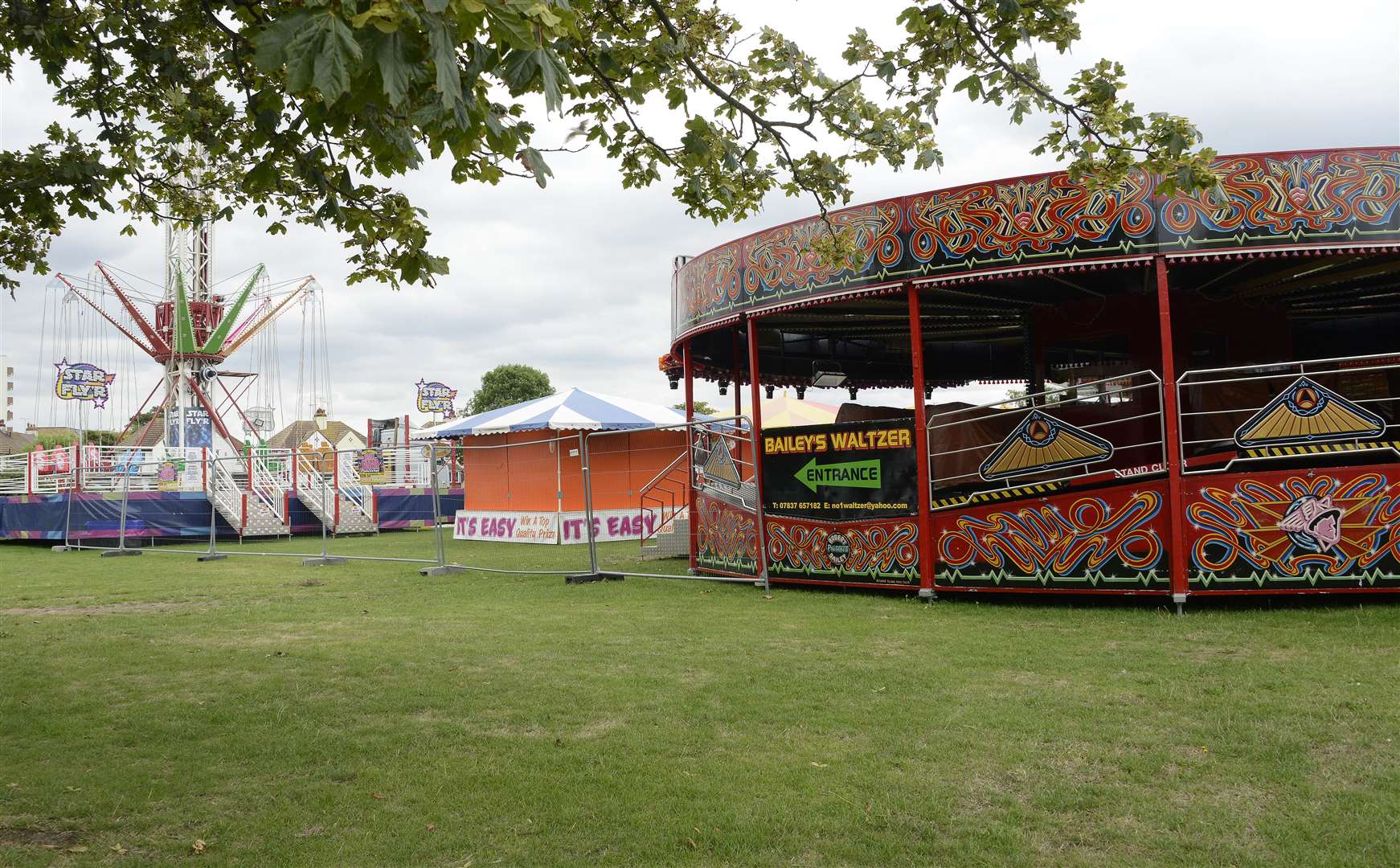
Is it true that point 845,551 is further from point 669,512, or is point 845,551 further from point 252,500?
point 252,500

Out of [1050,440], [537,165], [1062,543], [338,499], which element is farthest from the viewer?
[338,499]

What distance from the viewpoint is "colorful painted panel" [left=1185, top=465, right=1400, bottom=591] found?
802 cm

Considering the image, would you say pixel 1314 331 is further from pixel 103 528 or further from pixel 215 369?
pixel 215 369

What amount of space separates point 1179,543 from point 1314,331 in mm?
7584

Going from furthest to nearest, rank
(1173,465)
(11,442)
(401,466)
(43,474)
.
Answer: (11,442)
(401,466)
(43,474)
(1173,465)

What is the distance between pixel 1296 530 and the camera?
8.15 meters

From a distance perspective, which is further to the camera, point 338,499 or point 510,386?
point 510,386

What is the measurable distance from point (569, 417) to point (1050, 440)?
13.5 metres

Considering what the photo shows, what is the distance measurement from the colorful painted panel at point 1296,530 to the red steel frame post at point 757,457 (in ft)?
14.4

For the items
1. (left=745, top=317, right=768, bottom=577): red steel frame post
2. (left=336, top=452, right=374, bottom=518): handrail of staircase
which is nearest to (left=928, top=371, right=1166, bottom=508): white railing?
(left=745, top=317, right=768, bottom=577): red steel frame post

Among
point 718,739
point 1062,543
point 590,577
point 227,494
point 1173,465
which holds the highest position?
point 227,494

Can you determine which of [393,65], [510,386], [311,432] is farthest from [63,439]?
[393,65]

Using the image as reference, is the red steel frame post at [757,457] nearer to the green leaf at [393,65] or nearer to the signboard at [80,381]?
the green leaf at [393,65]

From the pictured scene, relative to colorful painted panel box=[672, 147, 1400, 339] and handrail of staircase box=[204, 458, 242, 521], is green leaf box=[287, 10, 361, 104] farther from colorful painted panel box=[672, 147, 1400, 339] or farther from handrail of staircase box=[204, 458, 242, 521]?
handrail of staircase box=[204, 458, 242, 521]
